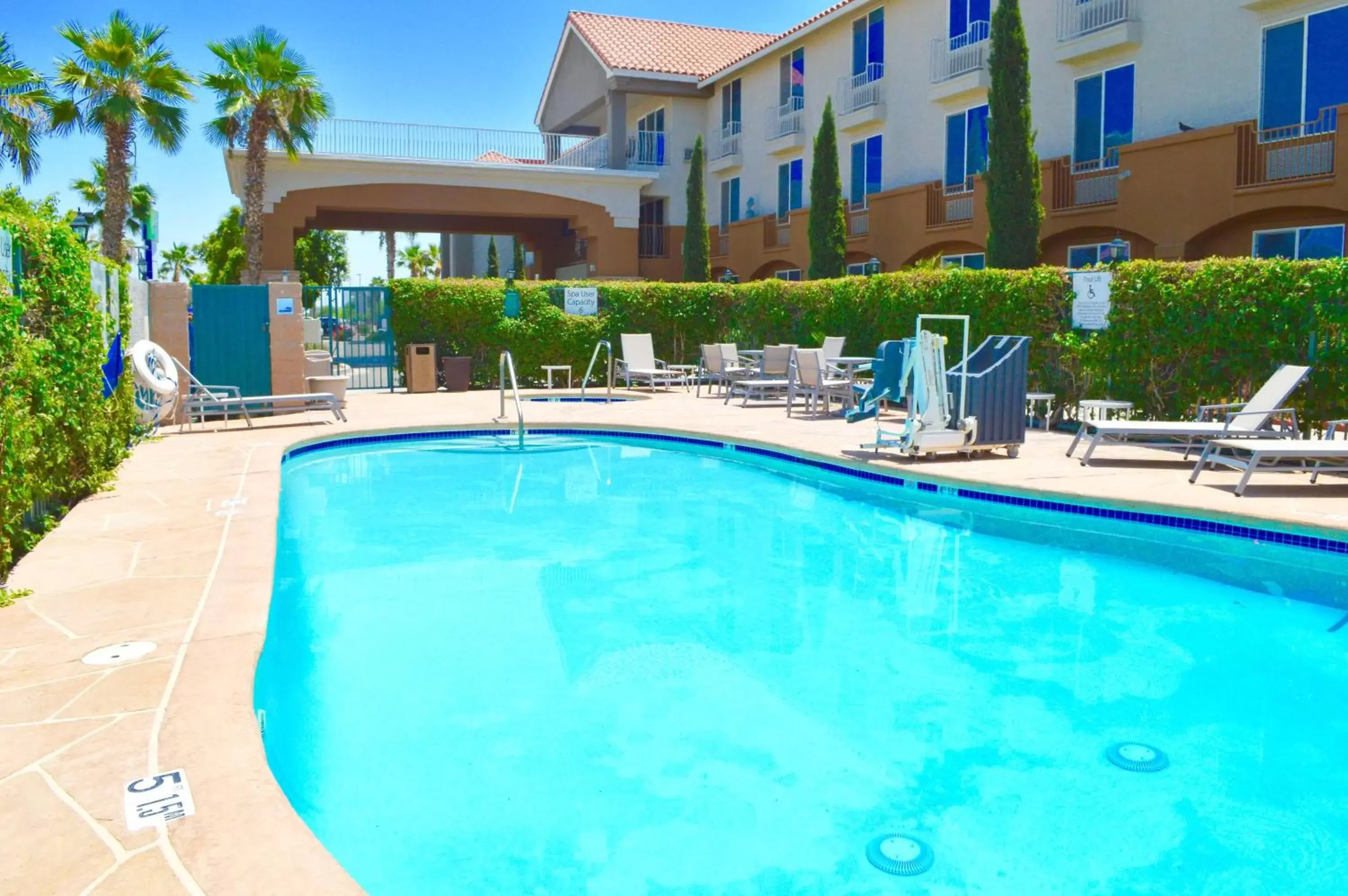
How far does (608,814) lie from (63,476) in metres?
5.27

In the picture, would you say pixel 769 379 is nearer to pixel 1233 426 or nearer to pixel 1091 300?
pixel 1091 300

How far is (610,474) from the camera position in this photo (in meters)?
10.8

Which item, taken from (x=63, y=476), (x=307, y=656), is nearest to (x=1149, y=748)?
(x=307, y=656)

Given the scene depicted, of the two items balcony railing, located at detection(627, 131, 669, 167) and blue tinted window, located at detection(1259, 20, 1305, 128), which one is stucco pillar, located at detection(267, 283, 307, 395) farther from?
balcony railing, located at detection(627, 131, 669, 167)

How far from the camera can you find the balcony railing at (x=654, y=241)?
1189 inches

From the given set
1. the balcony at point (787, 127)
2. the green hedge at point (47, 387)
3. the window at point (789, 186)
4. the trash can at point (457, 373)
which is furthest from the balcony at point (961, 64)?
the green hedge at point (47, 387)

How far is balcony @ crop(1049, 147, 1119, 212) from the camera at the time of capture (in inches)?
696

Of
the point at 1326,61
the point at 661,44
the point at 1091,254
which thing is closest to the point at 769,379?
the point at 1091,254

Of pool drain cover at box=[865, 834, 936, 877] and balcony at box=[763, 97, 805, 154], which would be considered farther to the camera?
balcony at box=[763, 97, 805, 154]

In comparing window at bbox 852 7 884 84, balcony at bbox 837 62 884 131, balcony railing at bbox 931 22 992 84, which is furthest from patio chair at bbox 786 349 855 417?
window at bbox 852 7 884 84

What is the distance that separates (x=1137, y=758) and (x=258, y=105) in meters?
23.8

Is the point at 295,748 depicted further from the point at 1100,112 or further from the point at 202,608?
the point at 1100,112

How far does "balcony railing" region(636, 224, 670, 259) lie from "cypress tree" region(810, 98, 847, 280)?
25.2ft

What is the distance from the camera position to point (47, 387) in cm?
613
